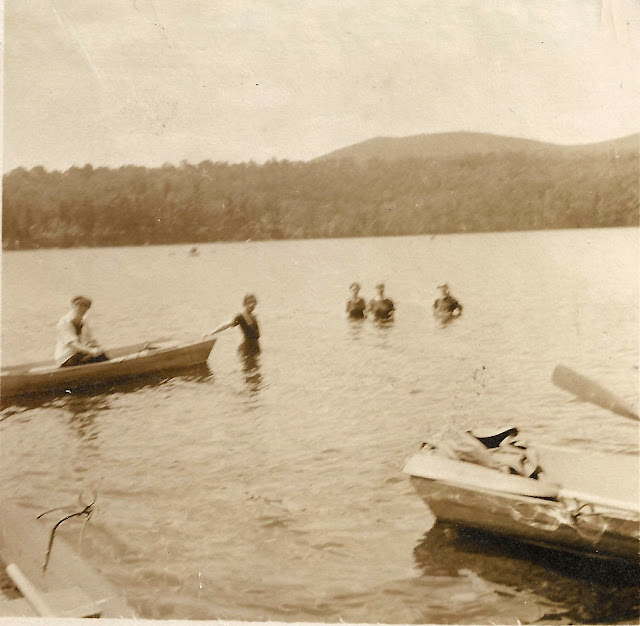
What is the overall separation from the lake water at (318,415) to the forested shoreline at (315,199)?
0.08 meters

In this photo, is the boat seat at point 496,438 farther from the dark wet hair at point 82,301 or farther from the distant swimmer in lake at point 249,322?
the dark wet hair at point 82,301

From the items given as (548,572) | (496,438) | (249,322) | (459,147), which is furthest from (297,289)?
(548,572)

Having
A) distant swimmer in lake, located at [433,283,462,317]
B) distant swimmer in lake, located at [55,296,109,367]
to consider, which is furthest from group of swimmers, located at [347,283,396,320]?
distant swimmer in lake, located at [55,296,109,367]

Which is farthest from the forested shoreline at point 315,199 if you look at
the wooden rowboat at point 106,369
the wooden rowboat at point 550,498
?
the wooden rowboat at point 550,498

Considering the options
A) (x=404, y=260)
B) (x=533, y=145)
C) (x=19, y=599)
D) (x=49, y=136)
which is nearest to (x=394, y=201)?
(x=404, y=260)

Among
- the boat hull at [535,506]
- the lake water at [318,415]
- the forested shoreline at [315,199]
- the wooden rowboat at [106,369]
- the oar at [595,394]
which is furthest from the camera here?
the wooden rowboat at [106,369]

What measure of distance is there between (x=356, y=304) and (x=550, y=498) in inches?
41.9

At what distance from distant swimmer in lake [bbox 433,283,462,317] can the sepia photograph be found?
14 mm

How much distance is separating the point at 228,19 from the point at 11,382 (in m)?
1.79

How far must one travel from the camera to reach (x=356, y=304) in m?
2.90

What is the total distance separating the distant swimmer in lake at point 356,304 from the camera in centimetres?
289

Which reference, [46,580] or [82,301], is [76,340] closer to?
[82,301]

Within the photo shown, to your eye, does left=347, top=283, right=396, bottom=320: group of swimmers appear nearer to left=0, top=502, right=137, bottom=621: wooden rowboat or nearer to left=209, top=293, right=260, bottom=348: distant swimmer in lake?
left=209, top=293, right=260, bottom=348: distant swimmer in lake

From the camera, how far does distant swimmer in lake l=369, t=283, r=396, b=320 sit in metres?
2.88
